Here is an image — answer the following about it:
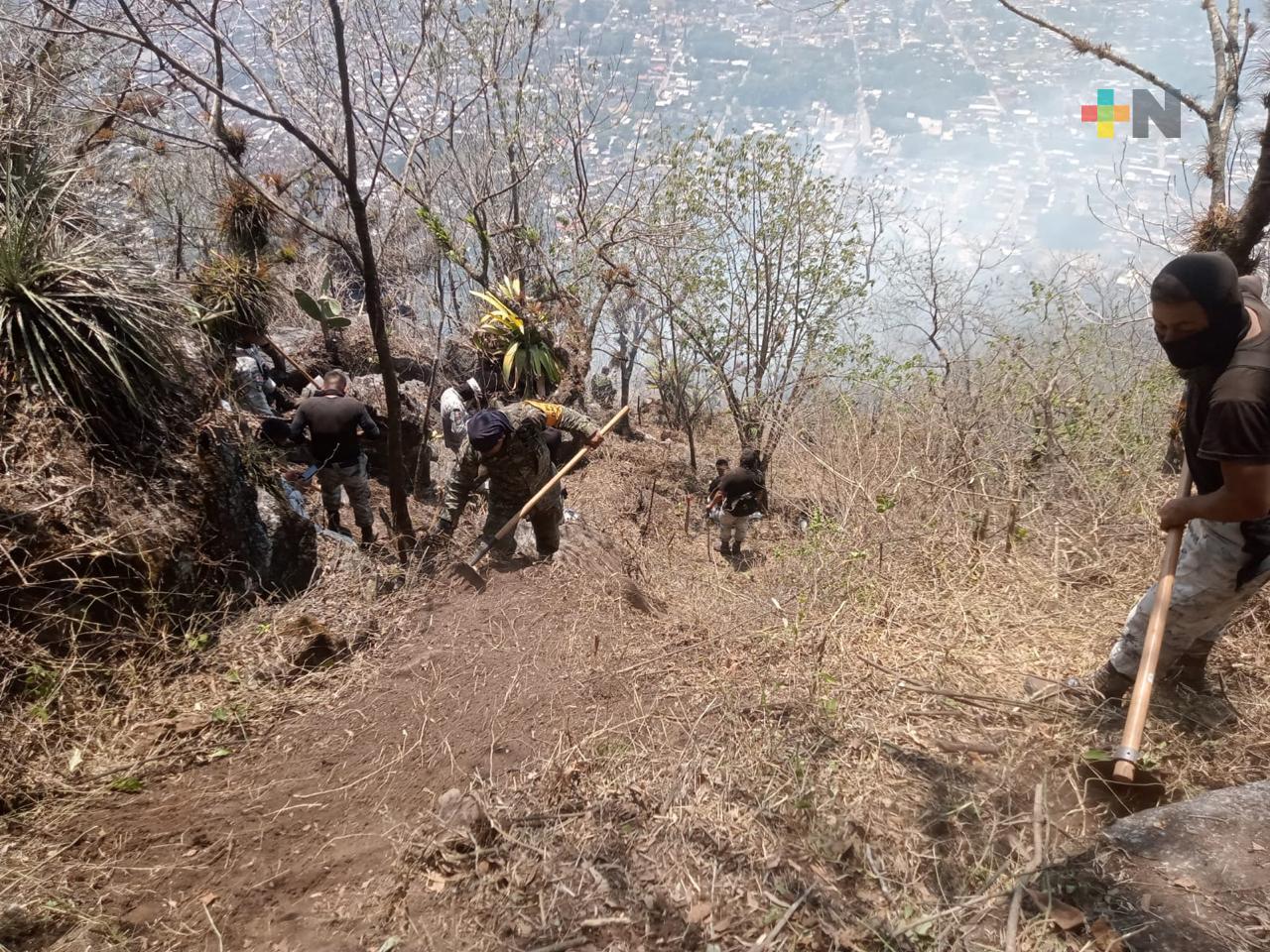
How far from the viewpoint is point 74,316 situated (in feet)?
10.0

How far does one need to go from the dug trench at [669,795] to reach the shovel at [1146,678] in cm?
25

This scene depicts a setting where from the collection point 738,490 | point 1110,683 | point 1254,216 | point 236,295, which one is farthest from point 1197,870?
point 236,295

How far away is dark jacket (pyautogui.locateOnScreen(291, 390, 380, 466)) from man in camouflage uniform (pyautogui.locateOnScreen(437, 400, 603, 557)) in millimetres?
1664

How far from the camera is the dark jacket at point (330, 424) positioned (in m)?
5.53

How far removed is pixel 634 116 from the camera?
1270 centimetres

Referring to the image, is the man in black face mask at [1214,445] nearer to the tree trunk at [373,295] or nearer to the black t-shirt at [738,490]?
the tree trunk at [373,295]

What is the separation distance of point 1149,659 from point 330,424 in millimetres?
5798

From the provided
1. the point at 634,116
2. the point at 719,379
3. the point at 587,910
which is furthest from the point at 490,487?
the point at 634,116

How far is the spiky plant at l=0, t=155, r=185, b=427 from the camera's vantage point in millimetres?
2984

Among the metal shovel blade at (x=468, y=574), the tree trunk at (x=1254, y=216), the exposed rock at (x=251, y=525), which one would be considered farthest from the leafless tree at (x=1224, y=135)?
the exposed rock at (x=251, y=525)

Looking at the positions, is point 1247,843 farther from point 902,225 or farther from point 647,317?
point 647,317

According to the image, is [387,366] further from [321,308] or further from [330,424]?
[321,308]

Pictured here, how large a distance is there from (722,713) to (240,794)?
207 centimetres

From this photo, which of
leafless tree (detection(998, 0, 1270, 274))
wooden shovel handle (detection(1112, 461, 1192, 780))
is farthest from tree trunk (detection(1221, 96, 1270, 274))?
wooden shovel handle (detection(1112, 461, 1192, 780))
